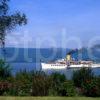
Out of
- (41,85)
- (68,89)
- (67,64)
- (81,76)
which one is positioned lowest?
(68,89)

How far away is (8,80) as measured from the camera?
855 inches

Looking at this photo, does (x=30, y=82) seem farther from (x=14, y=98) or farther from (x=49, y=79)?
(x=14, y=98)

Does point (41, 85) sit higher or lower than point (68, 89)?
higher

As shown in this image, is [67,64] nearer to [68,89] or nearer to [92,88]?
[92,88]

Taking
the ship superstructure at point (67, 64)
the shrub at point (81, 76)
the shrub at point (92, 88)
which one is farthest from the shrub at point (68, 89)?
the ship superstructure at point (67, 64)

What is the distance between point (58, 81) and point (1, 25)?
4743mm

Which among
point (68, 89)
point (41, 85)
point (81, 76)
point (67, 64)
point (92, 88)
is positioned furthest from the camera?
point (67, 64)

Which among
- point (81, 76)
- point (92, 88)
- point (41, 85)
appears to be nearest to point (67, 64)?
point (81, 76)

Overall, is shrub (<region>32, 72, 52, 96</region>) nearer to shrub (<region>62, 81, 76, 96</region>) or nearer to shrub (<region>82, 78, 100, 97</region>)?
shrub (<region>62, 81, 76, 96</region>)

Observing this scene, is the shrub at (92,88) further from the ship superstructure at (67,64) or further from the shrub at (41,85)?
the ship superstructure at (67,64)

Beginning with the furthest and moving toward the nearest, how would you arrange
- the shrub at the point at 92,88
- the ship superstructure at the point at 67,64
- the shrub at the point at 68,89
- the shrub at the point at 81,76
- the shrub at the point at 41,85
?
the ship superstructure at the point at 67,64
the shrub at the point at 81,76
the shrub at the point at 92,88
the shrub at the point at 68,89
the shrub at the point at 41,85

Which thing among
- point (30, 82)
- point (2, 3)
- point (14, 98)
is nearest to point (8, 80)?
point (30, 82)

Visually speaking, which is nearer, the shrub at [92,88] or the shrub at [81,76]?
the shrub at [92,88]

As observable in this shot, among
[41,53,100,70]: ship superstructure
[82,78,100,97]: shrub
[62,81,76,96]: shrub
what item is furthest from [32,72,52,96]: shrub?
[41,53,100,70]: ship superstructure
